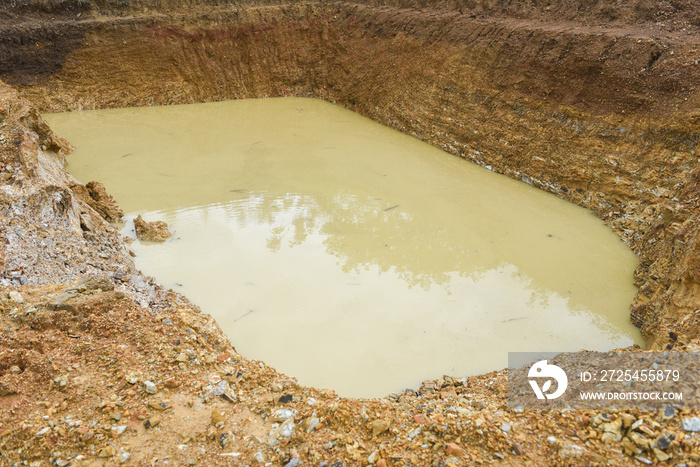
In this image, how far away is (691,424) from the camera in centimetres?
247

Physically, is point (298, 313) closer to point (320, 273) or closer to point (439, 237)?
point (320, 273)

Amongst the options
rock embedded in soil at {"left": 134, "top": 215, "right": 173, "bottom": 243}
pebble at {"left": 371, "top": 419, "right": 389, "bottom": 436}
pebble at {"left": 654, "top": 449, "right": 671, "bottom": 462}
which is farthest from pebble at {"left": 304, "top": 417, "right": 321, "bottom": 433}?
rock embedded in soil at {"left": 134, "top": 215, "right": 173, "bottom": 243}

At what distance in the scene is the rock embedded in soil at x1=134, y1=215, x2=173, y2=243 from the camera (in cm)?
649

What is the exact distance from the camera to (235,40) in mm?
13609

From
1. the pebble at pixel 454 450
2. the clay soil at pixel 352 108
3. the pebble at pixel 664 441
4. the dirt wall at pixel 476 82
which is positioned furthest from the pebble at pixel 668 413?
the dirt wall at pixel 476 82

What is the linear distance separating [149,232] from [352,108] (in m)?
7.98

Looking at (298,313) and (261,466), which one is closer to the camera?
(261,466)

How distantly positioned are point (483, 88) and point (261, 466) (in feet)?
30.0

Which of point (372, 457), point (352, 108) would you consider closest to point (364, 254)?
point (372, 457)

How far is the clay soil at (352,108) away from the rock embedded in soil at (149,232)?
433 mm

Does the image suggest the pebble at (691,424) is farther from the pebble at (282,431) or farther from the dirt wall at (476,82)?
the pebble at (282,431)

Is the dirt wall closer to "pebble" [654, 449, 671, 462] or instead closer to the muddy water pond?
the muddy water pond

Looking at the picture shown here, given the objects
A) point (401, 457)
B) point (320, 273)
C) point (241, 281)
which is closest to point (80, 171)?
point (241, 281)

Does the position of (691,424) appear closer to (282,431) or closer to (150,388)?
(282,431)
